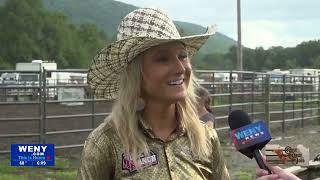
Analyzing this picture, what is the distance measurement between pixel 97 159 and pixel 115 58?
0.39 metres

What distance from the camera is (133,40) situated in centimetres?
220

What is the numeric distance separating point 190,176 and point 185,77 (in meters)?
0.39

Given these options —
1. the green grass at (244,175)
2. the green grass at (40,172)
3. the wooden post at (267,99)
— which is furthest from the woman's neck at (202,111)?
the wooden post at (267,99)

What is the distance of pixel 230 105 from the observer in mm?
13617

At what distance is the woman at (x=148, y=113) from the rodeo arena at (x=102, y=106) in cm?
760

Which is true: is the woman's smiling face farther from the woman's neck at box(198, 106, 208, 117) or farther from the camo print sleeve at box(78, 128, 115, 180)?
the woman's neck at box(198, 106, 208, 117)

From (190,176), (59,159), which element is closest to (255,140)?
Result: (190,176)

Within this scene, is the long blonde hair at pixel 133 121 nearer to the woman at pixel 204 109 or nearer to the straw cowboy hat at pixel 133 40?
the straw cowboy hat at pixel 133 40

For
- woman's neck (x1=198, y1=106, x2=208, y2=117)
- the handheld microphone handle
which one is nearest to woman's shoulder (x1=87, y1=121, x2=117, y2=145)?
the handheld microphone handle

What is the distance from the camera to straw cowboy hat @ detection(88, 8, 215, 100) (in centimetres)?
222

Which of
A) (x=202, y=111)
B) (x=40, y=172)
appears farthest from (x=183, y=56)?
(x=40, y=172)

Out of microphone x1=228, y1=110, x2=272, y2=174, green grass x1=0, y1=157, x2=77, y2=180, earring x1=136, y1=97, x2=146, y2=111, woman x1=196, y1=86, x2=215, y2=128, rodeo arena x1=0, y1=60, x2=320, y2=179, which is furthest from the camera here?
rodeo arena x1=0, y1=60, x2=320, y2=179

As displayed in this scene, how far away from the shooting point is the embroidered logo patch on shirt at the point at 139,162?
85.7 inches

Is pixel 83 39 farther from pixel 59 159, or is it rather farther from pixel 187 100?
pixel 187 100
